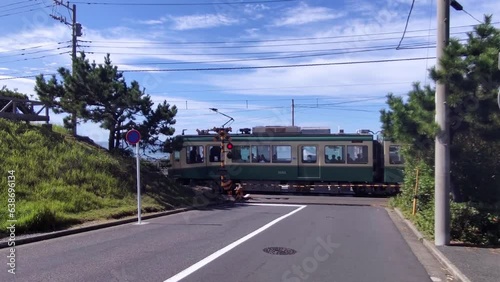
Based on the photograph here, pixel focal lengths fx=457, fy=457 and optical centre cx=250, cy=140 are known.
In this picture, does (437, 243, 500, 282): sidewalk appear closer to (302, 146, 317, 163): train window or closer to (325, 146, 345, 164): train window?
(325, 146, 345, 164): train window

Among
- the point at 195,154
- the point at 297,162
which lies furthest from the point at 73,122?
the point at 297,162

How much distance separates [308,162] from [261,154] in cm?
295

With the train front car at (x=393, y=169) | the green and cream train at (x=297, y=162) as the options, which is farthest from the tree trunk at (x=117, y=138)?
the train front car at (x=393, y=169)

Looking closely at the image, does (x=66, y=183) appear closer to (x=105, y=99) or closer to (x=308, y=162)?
(x=105, y=99)

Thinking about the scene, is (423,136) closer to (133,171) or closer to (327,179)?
(133,171)

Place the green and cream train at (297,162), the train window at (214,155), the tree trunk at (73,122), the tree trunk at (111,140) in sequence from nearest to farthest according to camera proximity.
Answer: the tree trunk at (111,140) → the tree trunk at (73,122) → the green and cream train at (297,162) → the train window at (214,155)

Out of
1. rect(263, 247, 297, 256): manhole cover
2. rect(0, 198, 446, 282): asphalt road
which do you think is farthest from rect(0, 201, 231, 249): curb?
rect(263, 247, 297, 256): manhole cover

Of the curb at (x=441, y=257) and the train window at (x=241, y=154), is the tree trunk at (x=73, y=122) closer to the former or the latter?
the train window at (x=241, y=154)

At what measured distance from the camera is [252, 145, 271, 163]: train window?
2794 centimetres

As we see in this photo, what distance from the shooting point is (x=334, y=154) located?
2691 centimetres

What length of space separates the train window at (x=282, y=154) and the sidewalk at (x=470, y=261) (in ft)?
56.0

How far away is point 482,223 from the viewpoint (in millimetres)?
10523

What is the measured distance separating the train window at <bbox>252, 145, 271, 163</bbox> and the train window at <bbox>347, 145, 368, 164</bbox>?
4.79m

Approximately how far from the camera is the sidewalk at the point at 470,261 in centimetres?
727
